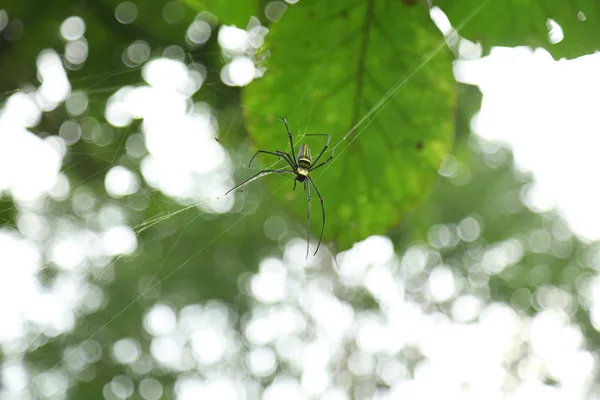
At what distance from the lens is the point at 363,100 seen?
41.7 inches

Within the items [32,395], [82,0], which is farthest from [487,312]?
[82,0]

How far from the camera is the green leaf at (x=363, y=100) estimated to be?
38.3 inches

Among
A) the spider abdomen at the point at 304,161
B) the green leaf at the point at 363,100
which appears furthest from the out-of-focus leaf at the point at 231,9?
the spider abdomen at the point at 304,161

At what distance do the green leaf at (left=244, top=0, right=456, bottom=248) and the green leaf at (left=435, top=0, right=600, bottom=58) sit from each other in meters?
0.07

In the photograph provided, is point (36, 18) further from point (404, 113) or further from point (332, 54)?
point (404, 113)

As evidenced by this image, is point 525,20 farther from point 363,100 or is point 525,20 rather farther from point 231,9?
point 231,9

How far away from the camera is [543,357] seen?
2833 centimetres

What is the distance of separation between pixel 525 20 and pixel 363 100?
36cm

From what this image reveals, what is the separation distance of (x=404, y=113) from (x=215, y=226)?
36.1 ft

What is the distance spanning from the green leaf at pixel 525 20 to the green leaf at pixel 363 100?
0.07 m

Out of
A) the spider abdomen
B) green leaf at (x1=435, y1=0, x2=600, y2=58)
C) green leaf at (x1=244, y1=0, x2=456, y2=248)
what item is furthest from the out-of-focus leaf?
the spider abdomen

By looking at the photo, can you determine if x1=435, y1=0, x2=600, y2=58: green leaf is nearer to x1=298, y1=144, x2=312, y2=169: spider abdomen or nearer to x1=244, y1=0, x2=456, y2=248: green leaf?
x1=244, y1=0, x2=456, y2=248: green leaf

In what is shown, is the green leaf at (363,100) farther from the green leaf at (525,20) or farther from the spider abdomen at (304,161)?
the spider abdomen at (304,161)

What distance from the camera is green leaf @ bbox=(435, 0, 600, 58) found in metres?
0.91
